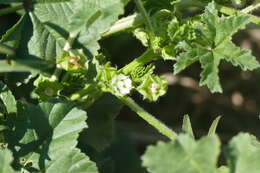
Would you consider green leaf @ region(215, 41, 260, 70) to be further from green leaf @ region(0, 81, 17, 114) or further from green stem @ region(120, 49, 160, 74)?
green leaf @ region(0, 81, 17, 114)

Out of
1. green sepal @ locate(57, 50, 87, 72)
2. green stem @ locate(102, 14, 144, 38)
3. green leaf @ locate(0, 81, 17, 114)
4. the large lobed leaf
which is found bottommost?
the large lobed leaf

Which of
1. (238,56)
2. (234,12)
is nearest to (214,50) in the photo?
(238,56)

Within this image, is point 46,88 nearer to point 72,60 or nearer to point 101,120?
point 72,60

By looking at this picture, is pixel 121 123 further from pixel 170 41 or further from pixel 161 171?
pixel 161 171

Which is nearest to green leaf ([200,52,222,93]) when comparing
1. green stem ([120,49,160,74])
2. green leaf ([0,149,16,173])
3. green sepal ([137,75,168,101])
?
green sepal ([137,75,168,101])

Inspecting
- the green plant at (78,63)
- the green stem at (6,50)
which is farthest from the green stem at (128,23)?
the green stem at (6,50)

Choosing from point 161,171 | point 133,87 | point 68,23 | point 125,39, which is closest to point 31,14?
point 68,23
